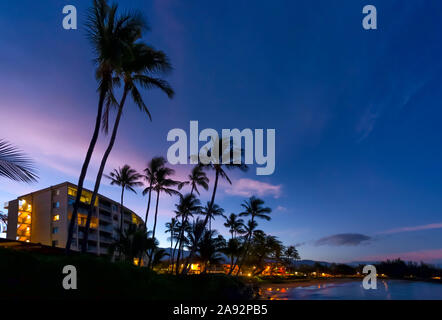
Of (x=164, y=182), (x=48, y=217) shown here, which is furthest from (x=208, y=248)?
(x=48, y=217)

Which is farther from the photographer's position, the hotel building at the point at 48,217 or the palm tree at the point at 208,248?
the hotel building at the point at 48,217

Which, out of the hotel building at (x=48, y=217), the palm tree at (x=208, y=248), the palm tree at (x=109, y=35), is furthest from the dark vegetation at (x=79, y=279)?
the hotel building at (x=48, y=217)

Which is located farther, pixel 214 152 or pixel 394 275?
pixel 394 275

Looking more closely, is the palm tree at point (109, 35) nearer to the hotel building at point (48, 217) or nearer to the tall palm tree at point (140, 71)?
the tall palm tree at point (140, 71)

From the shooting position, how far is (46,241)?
1865 inches

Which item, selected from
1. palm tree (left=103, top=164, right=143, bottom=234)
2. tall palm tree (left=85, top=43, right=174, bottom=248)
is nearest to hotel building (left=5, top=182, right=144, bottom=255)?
palm tree (left=103, top=164, right=143, bottom=234)

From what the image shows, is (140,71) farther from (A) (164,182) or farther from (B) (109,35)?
(A) (164,182)

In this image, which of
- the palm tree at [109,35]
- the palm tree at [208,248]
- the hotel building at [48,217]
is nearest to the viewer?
the palm tree at [109,35]

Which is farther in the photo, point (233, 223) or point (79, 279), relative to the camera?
point (233, 223)

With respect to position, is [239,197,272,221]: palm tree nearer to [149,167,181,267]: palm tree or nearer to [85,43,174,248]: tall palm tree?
[149,167,181,267]: palm tree
